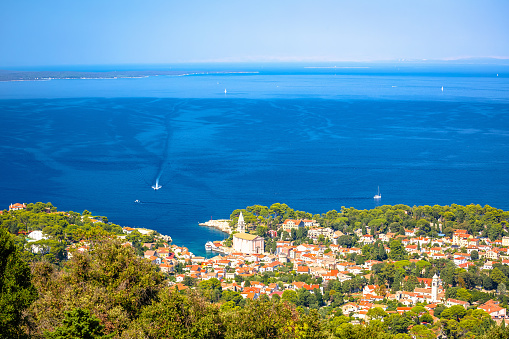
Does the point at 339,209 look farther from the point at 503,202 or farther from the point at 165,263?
the point at 165,263

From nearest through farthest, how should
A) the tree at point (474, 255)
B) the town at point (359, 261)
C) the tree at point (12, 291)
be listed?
the tree at point (12, 291)
the town at point (359, 261)
the tree at point (474, 255)

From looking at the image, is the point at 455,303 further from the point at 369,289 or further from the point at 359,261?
the point at 359,261

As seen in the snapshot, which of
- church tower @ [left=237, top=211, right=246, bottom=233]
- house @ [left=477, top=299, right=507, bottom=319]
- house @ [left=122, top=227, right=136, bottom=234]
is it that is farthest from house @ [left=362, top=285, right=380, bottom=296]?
house @ [left=122, top=227, right=136, bottom=234]

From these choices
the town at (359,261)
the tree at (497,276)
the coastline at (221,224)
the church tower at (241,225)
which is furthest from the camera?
the coastline at (221,224)

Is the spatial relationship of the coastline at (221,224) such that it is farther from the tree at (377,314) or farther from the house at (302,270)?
the tree at (377,314)

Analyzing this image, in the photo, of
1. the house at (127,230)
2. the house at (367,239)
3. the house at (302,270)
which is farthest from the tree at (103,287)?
the house at (367,239)

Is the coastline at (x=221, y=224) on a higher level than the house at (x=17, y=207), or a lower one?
lower
